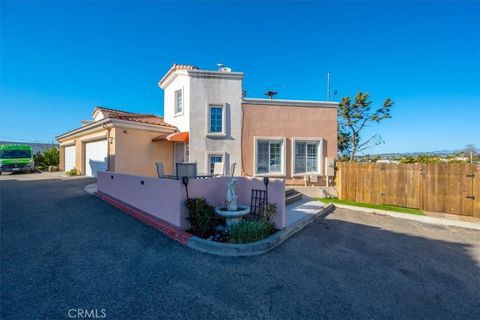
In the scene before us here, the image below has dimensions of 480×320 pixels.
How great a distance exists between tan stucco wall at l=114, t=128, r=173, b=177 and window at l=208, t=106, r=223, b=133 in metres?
3.44

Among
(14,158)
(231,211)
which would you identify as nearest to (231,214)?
(231,211)

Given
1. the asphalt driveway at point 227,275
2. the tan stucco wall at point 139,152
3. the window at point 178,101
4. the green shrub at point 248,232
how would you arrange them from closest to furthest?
1. the asphalt driveway at point 227,275
2. the green shrub at point 248,232
3. the tan stucco wall at point 139,152
4. the window at point 178,101

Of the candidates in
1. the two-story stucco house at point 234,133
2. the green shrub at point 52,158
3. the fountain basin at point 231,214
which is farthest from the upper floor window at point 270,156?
the green shrub at point 52,158

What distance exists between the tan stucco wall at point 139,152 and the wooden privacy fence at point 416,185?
11192mm

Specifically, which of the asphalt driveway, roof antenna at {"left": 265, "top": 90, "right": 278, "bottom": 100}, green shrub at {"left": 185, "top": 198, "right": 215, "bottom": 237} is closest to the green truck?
the asphalt driveway

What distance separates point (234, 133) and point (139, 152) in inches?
228

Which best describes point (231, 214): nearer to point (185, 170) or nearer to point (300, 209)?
point (185, 170)

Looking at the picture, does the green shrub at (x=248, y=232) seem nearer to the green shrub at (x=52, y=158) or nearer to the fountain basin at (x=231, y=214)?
the fountain basin at (x=231, y=214)

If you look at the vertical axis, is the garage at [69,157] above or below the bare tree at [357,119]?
below

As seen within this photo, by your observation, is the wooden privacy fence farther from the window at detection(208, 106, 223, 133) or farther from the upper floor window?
the window at detection(208, 106, 223, 133)

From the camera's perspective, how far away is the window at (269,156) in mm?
13188

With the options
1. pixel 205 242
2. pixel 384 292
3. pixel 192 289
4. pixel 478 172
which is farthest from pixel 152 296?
pixel 478 172

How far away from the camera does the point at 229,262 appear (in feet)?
15.5

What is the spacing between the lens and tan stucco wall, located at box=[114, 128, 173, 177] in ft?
38.3
